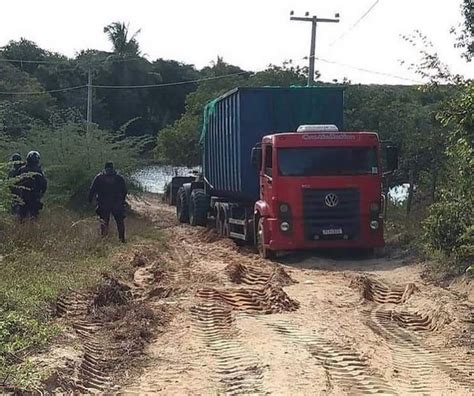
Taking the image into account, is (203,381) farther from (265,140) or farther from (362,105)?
(362,105)

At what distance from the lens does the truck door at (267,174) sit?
1553cm

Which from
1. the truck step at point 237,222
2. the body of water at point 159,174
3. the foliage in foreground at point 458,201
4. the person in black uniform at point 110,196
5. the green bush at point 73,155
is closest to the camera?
the foliage in foreground at point 458,201

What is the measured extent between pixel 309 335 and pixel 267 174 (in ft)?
24.5

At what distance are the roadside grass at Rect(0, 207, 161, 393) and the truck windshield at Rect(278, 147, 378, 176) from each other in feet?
11.9

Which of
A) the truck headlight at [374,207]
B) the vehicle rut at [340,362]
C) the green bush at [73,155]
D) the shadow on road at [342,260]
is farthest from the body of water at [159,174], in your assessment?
the vehicle rut at [340,362]

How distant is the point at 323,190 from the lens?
50.6 feet

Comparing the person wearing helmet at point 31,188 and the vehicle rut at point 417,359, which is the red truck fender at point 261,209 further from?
the vehicle rut at point 417,359

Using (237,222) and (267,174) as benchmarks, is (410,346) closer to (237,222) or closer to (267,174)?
(267,174)

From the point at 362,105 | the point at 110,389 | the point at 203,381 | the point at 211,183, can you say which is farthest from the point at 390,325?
the point at 362,105

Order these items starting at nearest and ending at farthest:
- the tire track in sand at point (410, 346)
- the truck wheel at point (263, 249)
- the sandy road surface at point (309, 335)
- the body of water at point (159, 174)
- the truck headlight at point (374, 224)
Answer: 1. the sandy road surface at point (309, 335)
2. the tire track in sand at point (410, 346)
3. the truck headlight at point (374, 224)
4. the truck wheel at point (263, 249)
5. the body of water at point (159, 174)

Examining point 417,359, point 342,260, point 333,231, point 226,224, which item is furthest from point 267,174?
point 417,359

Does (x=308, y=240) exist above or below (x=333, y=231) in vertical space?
below

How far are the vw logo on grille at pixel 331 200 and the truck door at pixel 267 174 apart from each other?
1065 millimetres

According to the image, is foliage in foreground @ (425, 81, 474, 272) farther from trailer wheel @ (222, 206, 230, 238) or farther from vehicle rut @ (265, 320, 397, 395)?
trailer wheel @ (222, 206, 230, 238)
